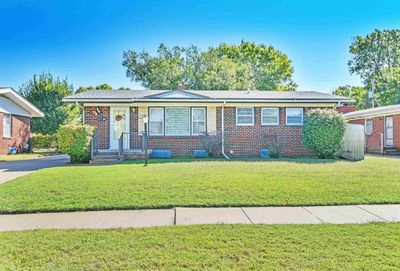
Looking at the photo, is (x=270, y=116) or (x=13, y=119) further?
(x=13, y=119)

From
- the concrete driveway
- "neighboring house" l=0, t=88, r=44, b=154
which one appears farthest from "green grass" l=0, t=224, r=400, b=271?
"neighboring house" l=0, t=88, r=44, b=154

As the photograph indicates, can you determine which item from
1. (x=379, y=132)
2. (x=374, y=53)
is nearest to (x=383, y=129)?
(x=379, y=132)

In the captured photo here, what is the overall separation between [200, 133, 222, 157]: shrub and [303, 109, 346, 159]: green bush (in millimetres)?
4469

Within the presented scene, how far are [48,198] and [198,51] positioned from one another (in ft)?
116

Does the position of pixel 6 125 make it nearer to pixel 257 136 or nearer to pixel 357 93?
pixel 257 136

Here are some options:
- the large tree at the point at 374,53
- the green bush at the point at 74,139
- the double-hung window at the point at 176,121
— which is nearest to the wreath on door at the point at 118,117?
the double-hung window at the point at 176,121

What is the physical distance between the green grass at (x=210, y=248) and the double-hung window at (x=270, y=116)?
11.3 meters

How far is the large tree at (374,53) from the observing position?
41625mm

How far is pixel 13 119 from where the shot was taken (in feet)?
66.5

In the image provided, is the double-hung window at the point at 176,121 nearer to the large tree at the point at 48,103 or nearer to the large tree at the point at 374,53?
the large tree at the point at 48,103

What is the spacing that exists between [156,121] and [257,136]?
5.50 meters

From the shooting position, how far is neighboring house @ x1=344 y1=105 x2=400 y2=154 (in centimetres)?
1836

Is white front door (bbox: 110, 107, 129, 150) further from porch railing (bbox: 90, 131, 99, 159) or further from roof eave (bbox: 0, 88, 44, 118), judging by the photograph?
roof eave (bbox: 0, 88, 44, 118)

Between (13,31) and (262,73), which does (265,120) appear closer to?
(13,31)
